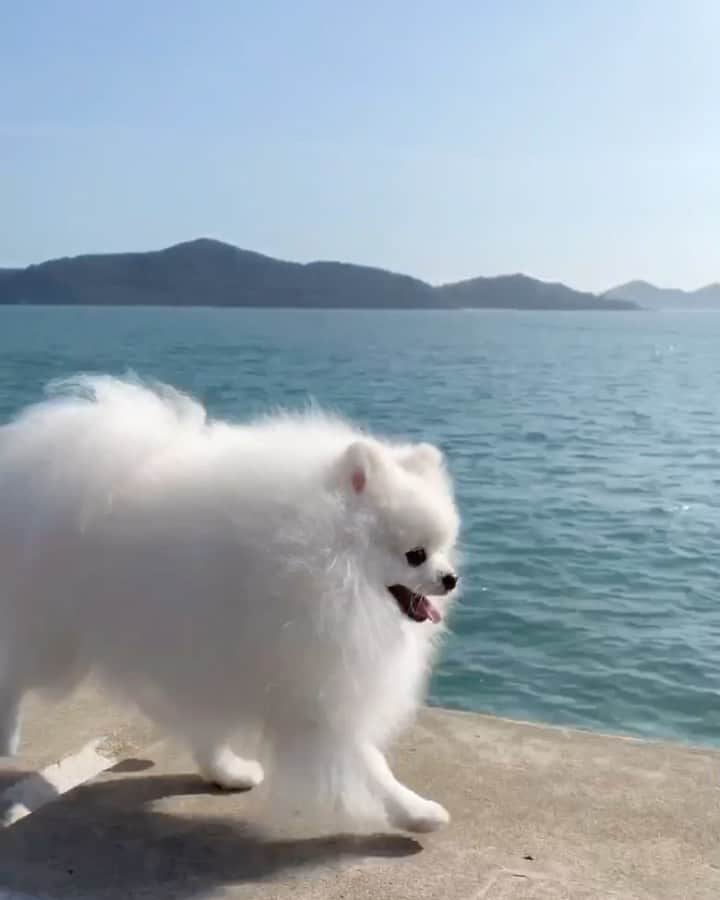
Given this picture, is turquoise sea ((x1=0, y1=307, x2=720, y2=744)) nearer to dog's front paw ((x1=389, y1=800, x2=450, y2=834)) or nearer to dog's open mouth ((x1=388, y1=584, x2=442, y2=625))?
dog's open mouth ((x1=388, y1=584, x2=442, y2=625))

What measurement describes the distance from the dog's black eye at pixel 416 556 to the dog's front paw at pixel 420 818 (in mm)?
680

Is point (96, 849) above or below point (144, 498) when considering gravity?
below

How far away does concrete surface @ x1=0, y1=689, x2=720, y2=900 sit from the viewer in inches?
121

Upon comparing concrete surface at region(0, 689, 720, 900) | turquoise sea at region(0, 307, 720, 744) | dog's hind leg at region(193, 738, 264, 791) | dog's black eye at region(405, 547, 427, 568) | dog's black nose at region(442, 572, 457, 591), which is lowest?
turquoise sea at region(0, 307, 720, 744)

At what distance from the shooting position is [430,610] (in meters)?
3.38

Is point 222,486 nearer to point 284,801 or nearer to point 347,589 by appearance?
point 347,589

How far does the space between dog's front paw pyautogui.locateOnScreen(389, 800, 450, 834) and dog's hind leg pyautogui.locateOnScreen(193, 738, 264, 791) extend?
0.56 meters

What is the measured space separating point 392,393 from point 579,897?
1167 inches

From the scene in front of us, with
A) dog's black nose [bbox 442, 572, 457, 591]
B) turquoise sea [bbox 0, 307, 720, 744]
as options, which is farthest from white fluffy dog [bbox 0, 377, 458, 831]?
turquoise sea [bbox 0, 307, 720, 744]

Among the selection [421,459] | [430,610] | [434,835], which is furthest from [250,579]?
[434,835]

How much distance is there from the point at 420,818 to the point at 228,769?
0.72 m

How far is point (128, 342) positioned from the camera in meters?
61.9

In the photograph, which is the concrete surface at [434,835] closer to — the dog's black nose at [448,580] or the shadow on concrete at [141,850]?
the shadow on concrete at [141,850]

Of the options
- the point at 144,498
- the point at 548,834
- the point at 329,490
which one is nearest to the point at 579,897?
the point at 548,834
